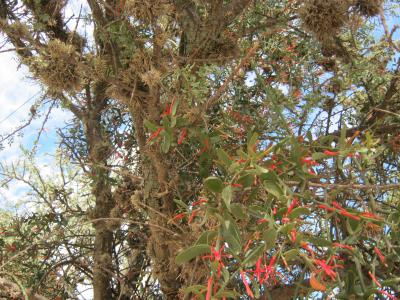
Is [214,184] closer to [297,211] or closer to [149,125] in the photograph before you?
[297,211]

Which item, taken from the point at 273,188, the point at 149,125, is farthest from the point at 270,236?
the point at 149,125

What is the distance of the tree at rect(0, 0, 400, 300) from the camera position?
127 cm

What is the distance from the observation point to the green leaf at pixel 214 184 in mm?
1217

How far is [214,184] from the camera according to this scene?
1.23 metres

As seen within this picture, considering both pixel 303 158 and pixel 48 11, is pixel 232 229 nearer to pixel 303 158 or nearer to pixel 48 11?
pixel 303 158

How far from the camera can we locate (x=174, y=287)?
201cm

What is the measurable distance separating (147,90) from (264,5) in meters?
0.97

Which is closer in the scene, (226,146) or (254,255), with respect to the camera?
(254,255)

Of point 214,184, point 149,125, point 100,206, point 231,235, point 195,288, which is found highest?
point 100,206

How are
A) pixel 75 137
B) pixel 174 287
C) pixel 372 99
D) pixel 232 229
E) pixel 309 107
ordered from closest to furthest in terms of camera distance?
pixel 232 229, pixel 309 107, pixel 174 287, pixel 372 99, pixel 75 137

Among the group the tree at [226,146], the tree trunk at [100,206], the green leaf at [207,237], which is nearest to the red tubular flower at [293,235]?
the tree at [226,146]

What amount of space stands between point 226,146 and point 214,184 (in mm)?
857

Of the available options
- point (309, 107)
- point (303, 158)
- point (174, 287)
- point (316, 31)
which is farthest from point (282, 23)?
point (174, 287)

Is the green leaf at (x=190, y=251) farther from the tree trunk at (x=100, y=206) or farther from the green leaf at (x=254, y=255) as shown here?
the tree trunk at (x=100, y=206)
